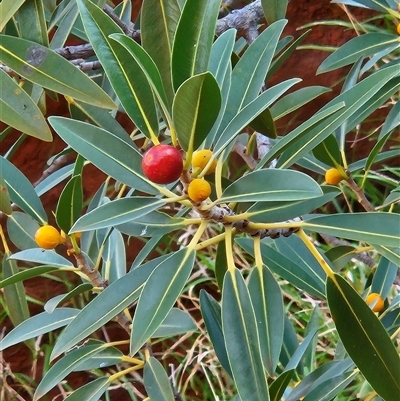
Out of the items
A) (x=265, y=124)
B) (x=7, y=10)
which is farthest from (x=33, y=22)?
(x=265, y=124)

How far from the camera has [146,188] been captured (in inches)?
17.5

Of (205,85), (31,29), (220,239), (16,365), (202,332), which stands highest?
(31,29)

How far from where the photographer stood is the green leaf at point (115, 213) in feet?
1.37

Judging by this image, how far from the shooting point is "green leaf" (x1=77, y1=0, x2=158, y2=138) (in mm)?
411

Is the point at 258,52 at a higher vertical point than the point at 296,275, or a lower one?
higher

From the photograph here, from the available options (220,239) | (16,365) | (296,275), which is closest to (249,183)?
(220,239)

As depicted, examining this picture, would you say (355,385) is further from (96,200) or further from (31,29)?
(31,29)

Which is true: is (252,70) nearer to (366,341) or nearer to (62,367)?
(366,341)

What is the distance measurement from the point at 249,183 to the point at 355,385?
3.76 ft

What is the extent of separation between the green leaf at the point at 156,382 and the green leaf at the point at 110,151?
316 mm

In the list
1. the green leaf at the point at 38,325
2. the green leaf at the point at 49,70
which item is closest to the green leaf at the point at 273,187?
the green leaf at the point at 49,70

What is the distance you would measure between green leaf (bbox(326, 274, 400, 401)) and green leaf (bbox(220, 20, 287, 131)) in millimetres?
192

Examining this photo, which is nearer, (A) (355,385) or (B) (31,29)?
(B) (31,29)

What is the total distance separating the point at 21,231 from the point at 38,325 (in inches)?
5.9
